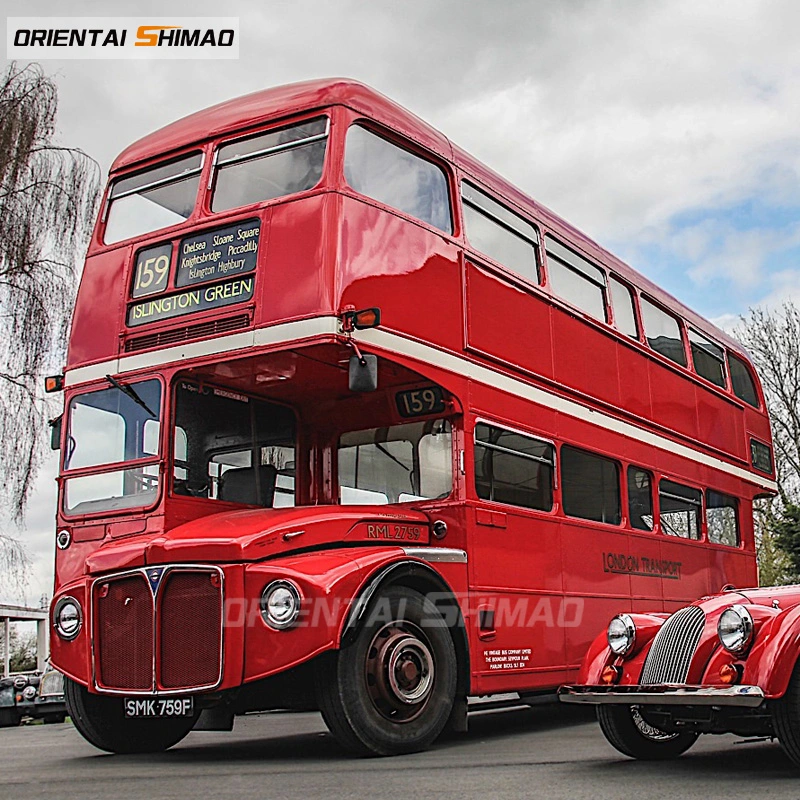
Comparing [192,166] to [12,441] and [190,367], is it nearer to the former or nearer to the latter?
[190,367]

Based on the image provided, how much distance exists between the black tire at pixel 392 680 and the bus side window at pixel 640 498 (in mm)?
3865

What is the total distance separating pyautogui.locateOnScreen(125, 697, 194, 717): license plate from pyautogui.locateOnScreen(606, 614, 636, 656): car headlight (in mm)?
2605

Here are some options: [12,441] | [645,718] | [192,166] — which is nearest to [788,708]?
[645,718]

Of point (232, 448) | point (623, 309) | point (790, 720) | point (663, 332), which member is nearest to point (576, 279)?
point (623, 309)

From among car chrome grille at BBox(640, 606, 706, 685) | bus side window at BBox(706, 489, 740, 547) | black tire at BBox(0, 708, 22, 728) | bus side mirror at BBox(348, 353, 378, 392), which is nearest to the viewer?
car chrome grille at BBox(640, 606, 706, 685)

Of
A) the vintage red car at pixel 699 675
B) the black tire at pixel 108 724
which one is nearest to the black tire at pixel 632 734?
the vintage red car at pixel 699 675

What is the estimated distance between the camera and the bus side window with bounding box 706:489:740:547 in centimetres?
1379

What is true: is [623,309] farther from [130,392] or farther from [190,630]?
[190,630]

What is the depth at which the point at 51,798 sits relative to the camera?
5.99 m

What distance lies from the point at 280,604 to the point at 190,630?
2.15 ft

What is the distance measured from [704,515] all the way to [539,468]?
412 centimetres

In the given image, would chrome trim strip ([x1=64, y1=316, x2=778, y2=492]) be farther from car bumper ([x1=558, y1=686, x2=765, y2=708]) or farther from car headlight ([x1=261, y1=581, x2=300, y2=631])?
car bumper ([x1=558, y1=686, x2=765, y2=708])

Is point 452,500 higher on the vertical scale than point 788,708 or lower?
higher

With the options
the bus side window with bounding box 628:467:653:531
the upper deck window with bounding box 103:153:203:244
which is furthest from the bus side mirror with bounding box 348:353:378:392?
the bus side window with bounding box 628:467:653:531
